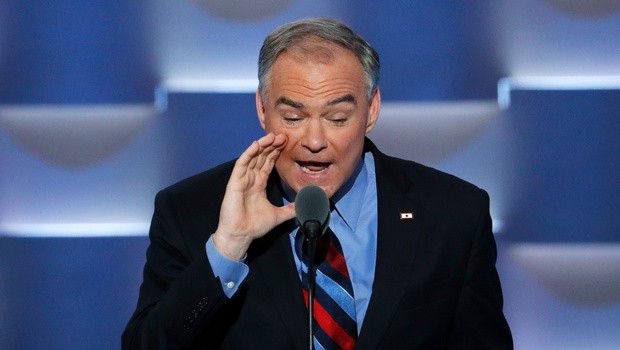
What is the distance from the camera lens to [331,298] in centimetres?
204

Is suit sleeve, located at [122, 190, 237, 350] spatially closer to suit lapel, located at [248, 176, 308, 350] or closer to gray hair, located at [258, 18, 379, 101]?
suit lapel, located at [248, 176, 308, 350]

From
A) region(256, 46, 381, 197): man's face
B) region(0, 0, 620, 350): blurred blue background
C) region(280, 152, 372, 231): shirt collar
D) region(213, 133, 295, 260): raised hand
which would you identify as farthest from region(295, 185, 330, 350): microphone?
region(0, 0, 620, 350): blurred blue background

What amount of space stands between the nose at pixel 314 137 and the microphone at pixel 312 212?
415mm

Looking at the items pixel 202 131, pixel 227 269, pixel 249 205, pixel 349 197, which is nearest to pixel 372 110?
pixel 349 197

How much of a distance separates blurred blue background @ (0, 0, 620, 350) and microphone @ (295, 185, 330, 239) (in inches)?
50.1

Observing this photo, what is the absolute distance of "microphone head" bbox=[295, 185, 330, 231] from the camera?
1.62 metres

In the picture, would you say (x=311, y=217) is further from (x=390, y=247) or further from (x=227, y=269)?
(x=390, y=247)

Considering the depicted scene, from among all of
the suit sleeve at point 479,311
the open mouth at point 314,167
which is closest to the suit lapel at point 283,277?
the open mouth at point 314,167

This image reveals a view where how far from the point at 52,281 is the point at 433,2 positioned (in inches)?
53.2

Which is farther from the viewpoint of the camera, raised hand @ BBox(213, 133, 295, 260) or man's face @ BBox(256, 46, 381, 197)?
man's face @ BBox(256, 46, 381, 197)

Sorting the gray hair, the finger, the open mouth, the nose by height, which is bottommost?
the finger

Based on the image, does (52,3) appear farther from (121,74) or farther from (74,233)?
(74,233)

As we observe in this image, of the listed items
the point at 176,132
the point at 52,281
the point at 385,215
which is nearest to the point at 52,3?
the point at 176,132

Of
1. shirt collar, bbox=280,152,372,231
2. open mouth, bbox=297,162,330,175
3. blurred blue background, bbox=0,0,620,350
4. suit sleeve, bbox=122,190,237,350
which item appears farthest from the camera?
blurred blue background, bbox=0,0,620,350
